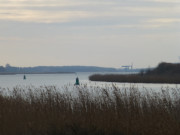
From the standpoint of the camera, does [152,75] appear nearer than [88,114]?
No

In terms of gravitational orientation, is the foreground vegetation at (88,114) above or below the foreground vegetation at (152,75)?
below

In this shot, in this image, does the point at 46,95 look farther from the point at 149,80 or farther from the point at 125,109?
the point at 149,80

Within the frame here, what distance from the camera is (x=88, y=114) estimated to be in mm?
13312

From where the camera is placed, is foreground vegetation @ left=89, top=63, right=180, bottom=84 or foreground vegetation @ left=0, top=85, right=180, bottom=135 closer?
foreground vegetation @ left=0, top=85, right=180, bottom=135

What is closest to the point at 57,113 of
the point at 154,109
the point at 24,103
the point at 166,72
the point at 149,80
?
the point at 24,103

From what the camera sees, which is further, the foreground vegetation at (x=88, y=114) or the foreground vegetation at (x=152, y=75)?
the foreground vegetation at (x=152, y=75)

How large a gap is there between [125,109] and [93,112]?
3.49ft

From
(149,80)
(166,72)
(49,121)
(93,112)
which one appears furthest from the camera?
(166,72)

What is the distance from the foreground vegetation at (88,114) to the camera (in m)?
11.6

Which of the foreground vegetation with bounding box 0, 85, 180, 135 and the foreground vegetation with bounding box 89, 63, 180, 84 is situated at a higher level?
the foreground vegetation with bounding box 89, 63, 180, 84

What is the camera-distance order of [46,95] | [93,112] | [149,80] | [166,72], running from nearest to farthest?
[93,112]
[46,95]
[149,80]
[166,72]

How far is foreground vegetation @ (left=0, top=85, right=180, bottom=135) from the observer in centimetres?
1158

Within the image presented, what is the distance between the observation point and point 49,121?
12.4m

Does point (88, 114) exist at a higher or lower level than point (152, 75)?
lower
